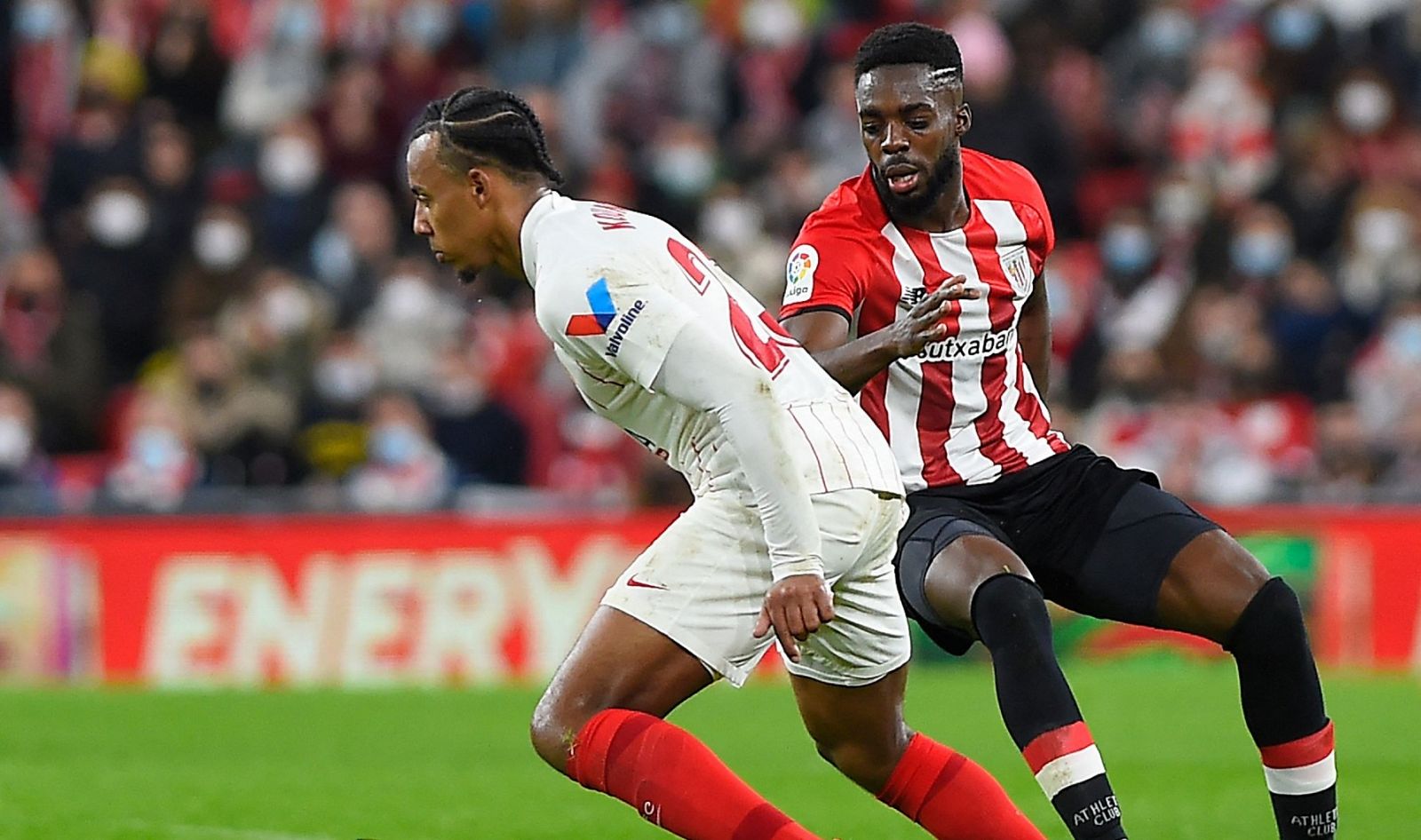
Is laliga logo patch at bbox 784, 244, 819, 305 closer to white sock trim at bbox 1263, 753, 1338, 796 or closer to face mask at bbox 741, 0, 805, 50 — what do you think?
white sock trim at bbox 1263, 753, 1338, 796

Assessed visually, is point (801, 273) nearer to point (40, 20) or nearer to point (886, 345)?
point (886, 345)

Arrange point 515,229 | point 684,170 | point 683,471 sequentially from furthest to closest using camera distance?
1. point 684,170
2. point 683,471
3. point 515,229

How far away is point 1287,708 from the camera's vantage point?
582 centimetres

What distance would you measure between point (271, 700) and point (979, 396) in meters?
7.34

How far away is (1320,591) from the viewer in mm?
13609

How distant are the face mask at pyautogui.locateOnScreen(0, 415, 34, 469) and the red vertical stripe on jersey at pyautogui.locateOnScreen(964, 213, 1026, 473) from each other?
9.80 meters

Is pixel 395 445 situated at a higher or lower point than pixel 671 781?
lower

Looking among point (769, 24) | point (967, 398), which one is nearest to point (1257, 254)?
point (769, 24)

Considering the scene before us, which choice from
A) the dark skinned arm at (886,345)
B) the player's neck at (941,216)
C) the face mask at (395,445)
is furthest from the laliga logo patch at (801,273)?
the face mask at (395,445)

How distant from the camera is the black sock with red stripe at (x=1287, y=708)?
5.77m

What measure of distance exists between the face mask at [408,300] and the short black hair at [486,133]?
33.8 ft

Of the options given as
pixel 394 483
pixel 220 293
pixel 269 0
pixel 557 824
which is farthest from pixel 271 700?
pixel 269 0

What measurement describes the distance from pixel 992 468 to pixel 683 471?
3.65 ft

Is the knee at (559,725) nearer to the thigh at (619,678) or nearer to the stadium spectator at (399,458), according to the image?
the thigh at (619,678)
